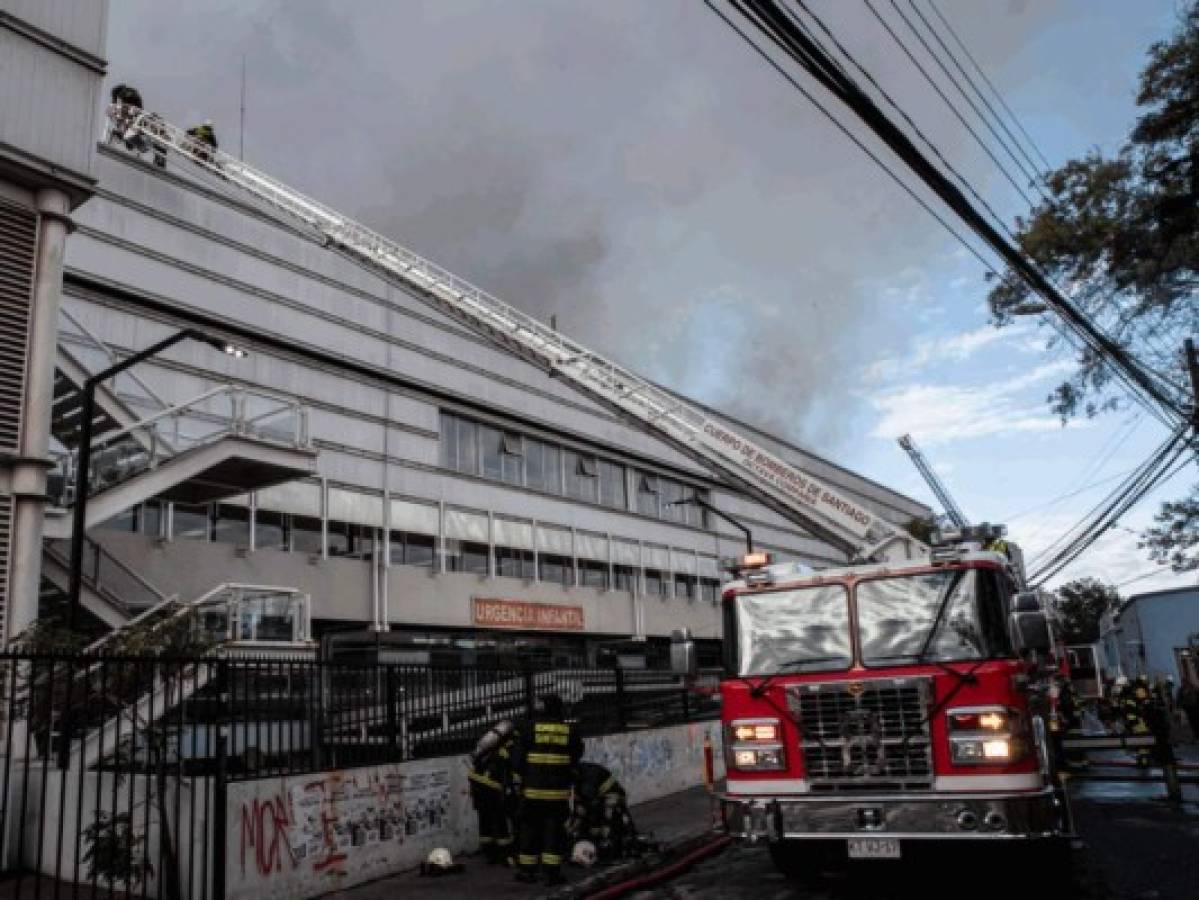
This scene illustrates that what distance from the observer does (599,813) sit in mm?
10188

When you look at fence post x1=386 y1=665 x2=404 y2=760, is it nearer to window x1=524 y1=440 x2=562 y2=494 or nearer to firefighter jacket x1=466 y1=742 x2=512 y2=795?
firefighter jacket x1=466 y1=742 x2=512 y2=795

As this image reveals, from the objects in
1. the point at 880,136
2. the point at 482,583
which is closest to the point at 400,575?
the point at 482,583

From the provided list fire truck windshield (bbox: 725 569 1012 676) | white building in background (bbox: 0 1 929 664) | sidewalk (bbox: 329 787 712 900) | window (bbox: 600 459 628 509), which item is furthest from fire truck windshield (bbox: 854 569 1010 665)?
window (bbox: 600 459 628 509)

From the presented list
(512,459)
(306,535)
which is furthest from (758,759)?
(512,459)

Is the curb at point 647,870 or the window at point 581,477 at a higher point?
the window at point 581,477

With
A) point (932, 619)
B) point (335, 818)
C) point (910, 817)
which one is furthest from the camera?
point (335, 818)

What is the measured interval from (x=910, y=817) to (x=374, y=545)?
22525 millimetres

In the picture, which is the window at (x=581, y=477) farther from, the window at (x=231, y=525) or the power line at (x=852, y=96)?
the power line at (x=852, y=96)

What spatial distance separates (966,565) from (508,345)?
13458 millimetres

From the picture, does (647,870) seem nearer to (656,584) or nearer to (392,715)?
(392,715)

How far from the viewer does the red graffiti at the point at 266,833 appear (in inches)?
317

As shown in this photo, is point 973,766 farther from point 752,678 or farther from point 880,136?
point 880,136

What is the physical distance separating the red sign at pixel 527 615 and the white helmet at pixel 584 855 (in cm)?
2071

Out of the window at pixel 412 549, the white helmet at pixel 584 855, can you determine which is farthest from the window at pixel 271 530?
the white helmet at pixel 584 855
